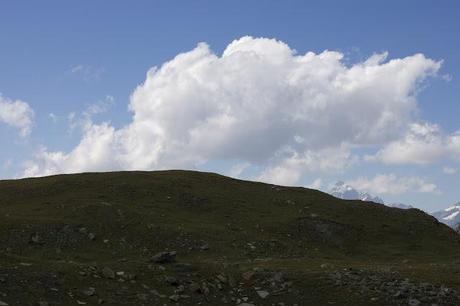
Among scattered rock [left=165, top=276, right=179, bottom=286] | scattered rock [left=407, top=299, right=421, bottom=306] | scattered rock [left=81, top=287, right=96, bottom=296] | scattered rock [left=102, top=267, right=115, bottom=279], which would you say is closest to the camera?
scattered rock [left=81, top=287, right=96, bottom=296]

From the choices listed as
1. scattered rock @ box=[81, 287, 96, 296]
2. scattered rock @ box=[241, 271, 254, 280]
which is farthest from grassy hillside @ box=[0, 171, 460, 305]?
scattered rock @ box=[241, 271, 254, 280]

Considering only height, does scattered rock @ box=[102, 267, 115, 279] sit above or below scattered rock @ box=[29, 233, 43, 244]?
below

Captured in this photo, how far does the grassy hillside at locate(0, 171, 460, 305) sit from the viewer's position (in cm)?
2848

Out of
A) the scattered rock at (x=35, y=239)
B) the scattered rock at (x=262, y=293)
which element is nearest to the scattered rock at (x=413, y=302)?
the scattered rock at (x=262, y=293)

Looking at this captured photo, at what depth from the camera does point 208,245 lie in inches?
1708

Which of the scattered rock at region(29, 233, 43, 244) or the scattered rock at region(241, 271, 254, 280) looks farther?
the scattered rock at region(29, 233, 43, 244)

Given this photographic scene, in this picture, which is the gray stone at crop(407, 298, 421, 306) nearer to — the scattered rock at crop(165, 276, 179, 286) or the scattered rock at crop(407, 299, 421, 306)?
the scattered rock at crop(407, 299, 421, 306)

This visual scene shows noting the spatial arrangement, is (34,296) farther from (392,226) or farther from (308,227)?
(392,226)

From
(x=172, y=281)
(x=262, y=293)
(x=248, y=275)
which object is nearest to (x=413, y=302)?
(x=262, y=293)

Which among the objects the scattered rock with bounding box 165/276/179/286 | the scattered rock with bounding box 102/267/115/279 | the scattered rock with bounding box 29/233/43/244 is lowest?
the scattered rock with bounding box 165/276/179/286

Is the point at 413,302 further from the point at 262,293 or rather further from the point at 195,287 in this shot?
the point at 195,287

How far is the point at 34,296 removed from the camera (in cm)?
2459

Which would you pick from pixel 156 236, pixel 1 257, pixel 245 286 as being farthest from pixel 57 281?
pixel 156 236

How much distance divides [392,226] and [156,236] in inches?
1018
